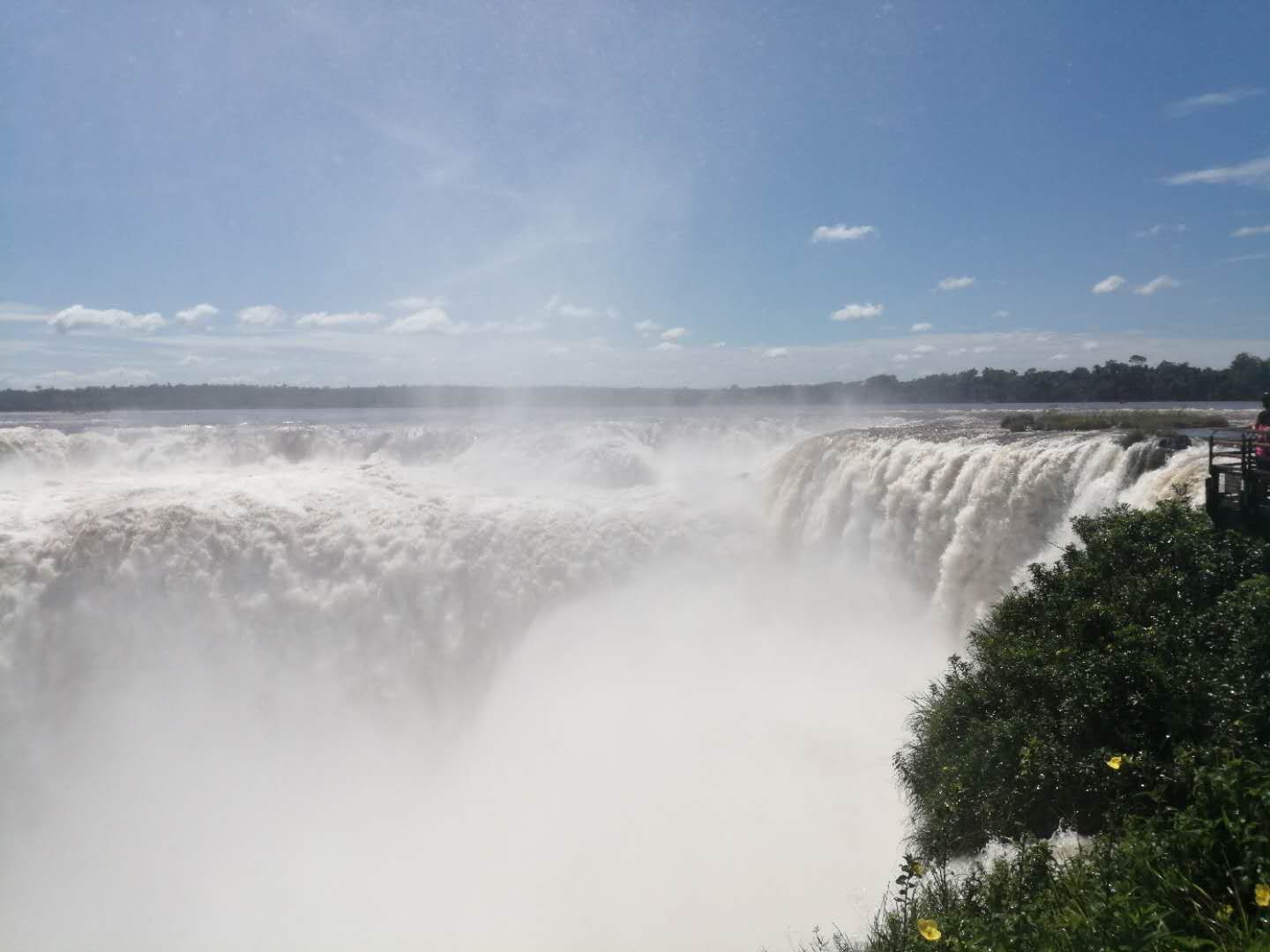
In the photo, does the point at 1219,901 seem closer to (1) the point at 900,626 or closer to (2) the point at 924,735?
(2) the point at 924,735

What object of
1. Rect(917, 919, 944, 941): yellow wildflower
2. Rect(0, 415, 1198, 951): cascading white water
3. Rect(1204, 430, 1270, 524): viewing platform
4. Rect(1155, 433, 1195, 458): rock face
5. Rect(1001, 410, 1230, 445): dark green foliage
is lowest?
Rect(0, 415, 1198, 951): cascading white water

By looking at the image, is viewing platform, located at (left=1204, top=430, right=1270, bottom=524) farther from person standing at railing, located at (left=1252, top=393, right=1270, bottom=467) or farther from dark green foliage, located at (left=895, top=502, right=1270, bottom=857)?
dark green foliage, located at (left=895, top=502, right=1270, bottom=857)

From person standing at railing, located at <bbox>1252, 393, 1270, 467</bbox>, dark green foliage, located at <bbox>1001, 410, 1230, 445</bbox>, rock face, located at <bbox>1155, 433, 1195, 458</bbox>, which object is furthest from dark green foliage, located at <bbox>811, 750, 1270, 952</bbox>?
dark green foliage, located at <bbox>1001, 410, 1230, 445</bbox>

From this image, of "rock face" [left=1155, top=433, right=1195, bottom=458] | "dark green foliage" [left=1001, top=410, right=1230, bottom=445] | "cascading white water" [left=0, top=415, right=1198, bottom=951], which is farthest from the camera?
"dark green foliage" [left=1001, top=410, right=1230, bottom=445]

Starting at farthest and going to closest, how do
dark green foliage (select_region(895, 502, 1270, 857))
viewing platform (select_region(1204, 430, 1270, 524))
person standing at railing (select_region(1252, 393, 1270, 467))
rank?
person standing at railing (select_region(1252, 393, 1270, 467)) < viewing platform (select_region(1204, 430, 1270, 524)) < dark green foliage (select_region(895, 502, 1270, 857))

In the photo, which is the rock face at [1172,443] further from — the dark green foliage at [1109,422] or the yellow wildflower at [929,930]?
the yellow wildflower at [929,930]
